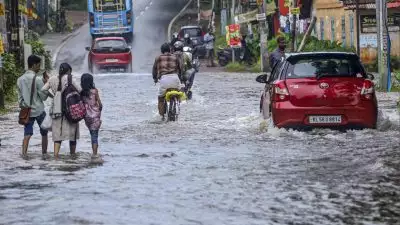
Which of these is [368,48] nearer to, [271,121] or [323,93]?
[271,121]

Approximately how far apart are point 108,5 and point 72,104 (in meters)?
44.3

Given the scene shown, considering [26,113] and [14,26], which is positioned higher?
[14,26]

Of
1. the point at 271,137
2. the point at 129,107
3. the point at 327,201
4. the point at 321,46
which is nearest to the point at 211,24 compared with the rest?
the point at 321,46

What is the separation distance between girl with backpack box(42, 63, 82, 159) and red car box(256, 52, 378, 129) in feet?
12.6

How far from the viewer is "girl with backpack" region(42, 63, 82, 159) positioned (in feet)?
47.3

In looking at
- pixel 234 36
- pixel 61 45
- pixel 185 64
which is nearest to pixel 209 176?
pixel 185 64

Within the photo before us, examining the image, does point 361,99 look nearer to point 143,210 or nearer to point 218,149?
point 218,149

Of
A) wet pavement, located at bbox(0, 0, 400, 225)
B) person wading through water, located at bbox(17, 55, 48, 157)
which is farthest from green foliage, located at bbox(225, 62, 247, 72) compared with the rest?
person wading through water, located at bbox(17, 55, 48, 157)

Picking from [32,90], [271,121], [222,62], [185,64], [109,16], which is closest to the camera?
[32,90]

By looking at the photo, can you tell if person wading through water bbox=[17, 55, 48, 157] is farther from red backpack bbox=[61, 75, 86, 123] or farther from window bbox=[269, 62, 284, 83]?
window bbox=[269, 62, 284, 83]

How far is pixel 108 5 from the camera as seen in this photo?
190 ft

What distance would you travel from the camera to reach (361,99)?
54.9 ft

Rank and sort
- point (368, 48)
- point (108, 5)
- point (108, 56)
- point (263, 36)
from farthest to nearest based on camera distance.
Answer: point (108, 5), point (263, 36), point (108, 56), point (368, 48)

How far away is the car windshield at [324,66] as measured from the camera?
54.9ft
